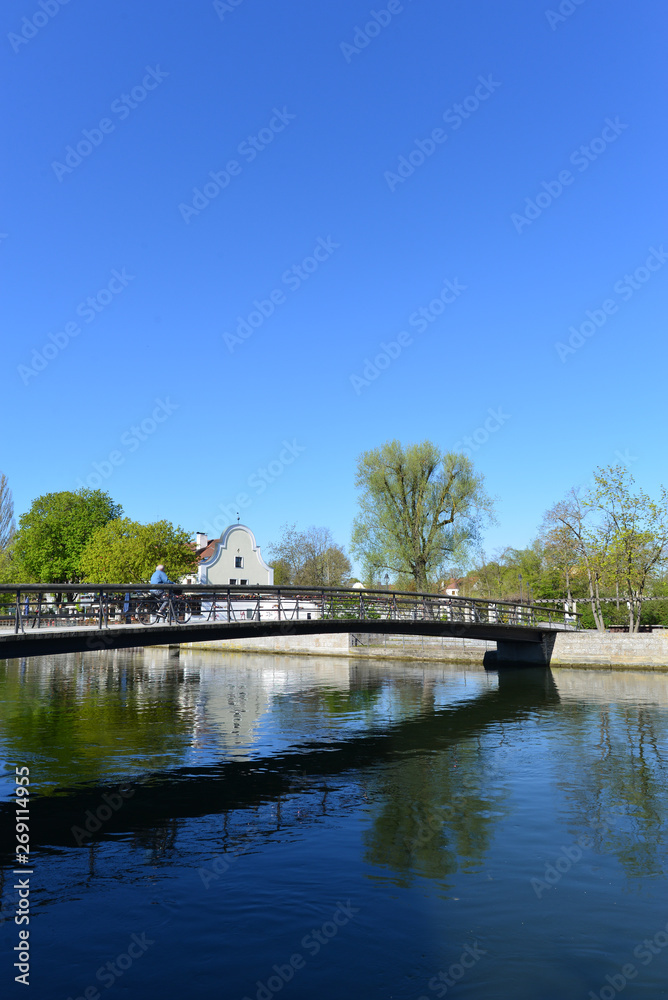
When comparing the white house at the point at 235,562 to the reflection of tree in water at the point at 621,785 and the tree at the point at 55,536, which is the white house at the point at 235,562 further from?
the reflection of tree in water at the point at 621,785

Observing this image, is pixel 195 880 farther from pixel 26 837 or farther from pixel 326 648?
pixel 326 648

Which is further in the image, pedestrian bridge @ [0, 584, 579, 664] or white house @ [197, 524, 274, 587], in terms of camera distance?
white house @ [197, 524, 274, 587]

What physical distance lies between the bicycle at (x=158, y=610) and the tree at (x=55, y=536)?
5139 centimetres

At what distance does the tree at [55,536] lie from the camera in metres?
69.6

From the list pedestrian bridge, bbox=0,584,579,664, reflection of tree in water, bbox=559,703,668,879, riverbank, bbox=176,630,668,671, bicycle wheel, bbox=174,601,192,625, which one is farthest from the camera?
riverbank, bbox=176,630,668,671

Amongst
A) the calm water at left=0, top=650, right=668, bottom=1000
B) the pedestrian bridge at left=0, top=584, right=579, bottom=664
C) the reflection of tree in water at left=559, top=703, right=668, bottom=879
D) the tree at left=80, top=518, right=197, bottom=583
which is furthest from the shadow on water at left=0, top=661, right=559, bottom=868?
the tree at left=80, top=518, right=197, bottom=583

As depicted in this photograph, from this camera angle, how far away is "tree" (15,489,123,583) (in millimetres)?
69625

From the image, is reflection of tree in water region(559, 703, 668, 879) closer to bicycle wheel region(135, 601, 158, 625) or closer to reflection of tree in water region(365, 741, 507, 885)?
reflection of tree in water region(365, 741, 507, 885)

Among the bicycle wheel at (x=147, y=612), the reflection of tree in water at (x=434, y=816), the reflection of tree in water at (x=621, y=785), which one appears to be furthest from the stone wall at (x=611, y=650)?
the bicycle wheel at (x=147, y=612)

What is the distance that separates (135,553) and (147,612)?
37.2 metres

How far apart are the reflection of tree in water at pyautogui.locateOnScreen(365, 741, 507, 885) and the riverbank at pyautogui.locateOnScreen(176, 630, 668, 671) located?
22200 mm

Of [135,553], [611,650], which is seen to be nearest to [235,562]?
[135,553]

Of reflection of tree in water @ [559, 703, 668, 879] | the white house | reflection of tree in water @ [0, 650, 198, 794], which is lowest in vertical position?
reflection of tree in water @ [0, 650, 198, 794]

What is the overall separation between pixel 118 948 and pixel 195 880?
2.11m
